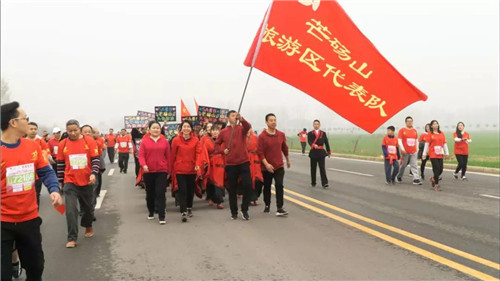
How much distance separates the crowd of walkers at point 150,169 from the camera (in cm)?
334

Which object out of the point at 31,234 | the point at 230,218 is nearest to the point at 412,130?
the point at 230,218

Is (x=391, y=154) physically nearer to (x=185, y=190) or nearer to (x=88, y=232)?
(x=185, y=190)

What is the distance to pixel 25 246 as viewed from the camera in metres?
→ 3.42

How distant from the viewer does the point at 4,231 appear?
329 cm

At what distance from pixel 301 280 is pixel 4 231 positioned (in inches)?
107

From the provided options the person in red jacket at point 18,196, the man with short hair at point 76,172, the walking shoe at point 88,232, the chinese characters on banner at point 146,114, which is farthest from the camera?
the chinese characters on banner at point 146,114

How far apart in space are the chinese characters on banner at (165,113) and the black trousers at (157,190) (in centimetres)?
906

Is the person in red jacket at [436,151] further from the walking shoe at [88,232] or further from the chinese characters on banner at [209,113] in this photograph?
the walking shoe at [88,232]

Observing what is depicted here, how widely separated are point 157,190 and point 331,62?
3760 mm

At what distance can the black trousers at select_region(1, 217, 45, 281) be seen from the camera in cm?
330

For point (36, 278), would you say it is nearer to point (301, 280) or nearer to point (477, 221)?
point (301, 280)

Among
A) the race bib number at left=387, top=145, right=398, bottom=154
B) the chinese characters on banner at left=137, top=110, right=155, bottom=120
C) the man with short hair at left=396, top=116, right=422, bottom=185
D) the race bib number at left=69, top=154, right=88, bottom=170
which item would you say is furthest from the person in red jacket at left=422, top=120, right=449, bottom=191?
the chinese characters on banner at left=137, top=110, right=155, bottom=120

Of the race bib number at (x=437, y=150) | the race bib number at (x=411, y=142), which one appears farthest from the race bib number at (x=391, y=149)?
the race bib number at (x=437, y=150)

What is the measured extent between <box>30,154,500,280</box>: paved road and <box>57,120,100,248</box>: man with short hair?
457 millimetres
